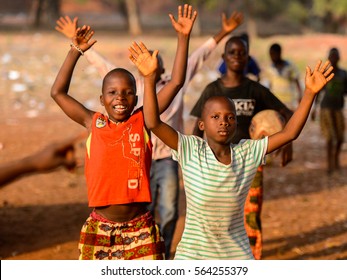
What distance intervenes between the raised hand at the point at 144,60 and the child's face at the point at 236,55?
6.82 feet

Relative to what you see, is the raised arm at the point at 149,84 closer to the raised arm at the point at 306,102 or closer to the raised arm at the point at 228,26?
the raised arm at the point at 306,102

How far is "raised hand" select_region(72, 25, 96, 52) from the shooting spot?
5.07 metres

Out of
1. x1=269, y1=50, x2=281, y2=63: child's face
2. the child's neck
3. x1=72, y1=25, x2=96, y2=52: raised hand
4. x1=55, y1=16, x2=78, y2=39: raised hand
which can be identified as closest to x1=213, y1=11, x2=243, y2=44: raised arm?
x1=55, y1=16, x2=78, y2=39: raised hand

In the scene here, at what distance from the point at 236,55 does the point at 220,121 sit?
199 cm

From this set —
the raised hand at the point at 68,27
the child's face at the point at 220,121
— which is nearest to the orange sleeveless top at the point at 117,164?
the child's face at the point at 220,121

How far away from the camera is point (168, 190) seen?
20.9 feet

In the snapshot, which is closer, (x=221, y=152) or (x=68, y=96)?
(x=221, y=152)

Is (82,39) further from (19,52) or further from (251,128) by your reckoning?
(19,52)

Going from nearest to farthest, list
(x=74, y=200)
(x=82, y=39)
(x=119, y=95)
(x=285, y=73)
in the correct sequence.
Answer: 1. (x=119, y=95)
2. (x=82, y=39)
3. (x=74, y=200)
4. (x=285, y=73)

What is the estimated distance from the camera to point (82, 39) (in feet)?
16.7

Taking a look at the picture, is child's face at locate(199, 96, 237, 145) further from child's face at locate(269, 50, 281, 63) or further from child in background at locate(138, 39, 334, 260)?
child's face at locate(269, 50, 281, 63)

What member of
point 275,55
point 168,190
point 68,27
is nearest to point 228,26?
point 168,190

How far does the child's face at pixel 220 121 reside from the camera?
14.7ft

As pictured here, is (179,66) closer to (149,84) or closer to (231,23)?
(149,84)
